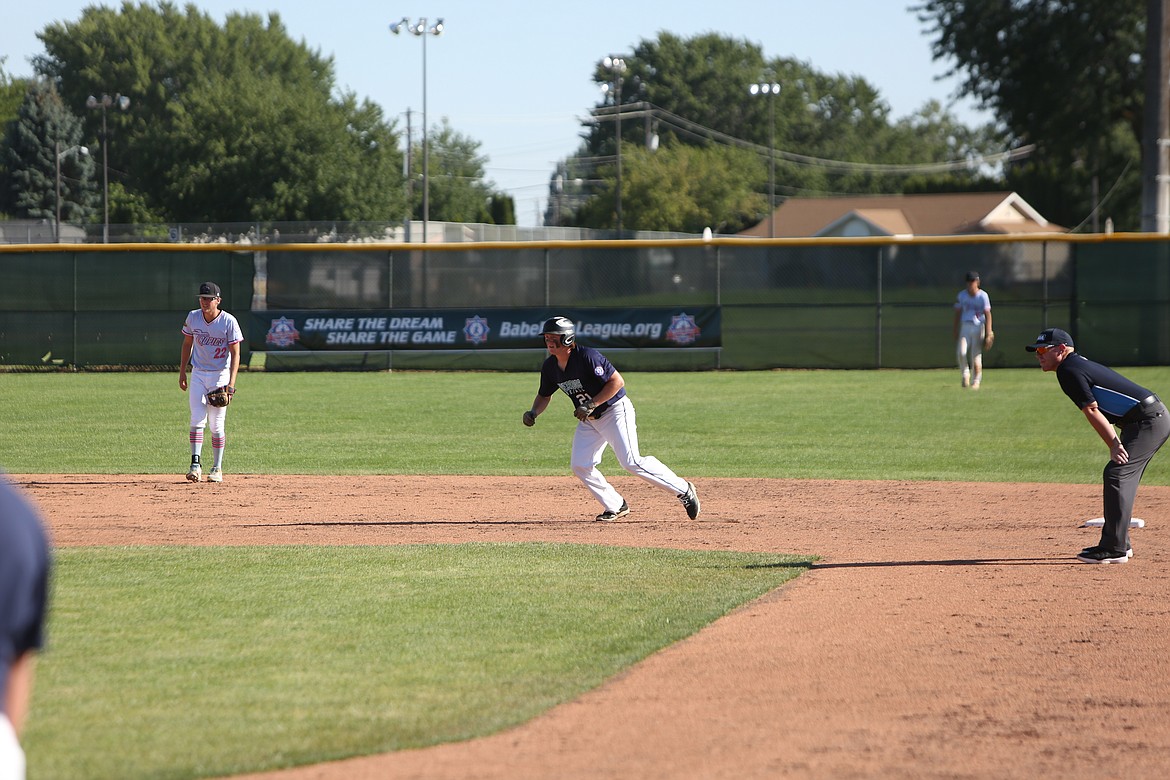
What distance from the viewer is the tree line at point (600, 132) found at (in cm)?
4131

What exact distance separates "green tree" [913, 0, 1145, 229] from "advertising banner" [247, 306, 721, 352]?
19956 millimetres

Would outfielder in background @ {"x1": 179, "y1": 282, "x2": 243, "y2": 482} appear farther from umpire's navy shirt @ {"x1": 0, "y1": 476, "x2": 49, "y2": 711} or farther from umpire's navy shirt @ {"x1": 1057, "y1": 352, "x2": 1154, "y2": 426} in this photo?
umpire's navy shirt @ {"x1": 0, "y1": 476, "x2": 49, "y2": 711}

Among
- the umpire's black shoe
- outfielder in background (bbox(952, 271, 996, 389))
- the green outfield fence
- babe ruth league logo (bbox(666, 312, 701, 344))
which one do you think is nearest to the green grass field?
the umpire's black shoe

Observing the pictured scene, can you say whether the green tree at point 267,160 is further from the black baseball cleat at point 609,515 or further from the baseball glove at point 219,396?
the black baseball cleat at point 609,515

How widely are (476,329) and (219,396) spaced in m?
14.6

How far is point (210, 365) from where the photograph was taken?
41.8 feet

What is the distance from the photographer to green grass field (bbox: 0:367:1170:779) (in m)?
5.23

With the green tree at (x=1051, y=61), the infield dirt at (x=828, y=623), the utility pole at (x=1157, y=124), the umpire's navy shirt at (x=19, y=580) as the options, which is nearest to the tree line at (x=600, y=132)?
the green tree at (x=1051, y=61)

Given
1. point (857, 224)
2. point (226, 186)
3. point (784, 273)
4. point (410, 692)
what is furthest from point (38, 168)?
point (410, 692)

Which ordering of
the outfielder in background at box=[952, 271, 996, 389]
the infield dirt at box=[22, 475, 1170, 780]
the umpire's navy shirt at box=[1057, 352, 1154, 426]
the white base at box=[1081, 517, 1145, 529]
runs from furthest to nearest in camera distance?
the outfielder in background at box=[952, 271, 996, 389] → the white base at box=[1081, 517, 1145, 529] → the umpire's navy shirt at box=[1057, 352, 1154, 426] → the infield dirt at box=[22, 475, 1170, 780]

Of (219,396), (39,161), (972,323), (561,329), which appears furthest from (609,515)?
(39,161)

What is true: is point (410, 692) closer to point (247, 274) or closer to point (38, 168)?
point (247, 274)

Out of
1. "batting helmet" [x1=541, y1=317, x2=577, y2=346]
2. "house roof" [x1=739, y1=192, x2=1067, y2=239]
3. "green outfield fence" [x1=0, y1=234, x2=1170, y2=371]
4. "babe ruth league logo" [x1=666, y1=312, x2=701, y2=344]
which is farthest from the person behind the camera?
"house roof" [x1=739, y1=192, x2=1067, y2=239]

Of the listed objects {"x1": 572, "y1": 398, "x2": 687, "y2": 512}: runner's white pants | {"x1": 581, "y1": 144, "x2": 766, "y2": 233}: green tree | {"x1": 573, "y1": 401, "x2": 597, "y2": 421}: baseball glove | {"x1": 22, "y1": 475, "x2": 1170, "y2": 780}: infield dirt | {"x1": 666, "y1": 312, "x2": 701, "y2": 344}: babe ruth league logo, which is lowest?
{"x1": 22, "y1": 475, "x2": 1170, "y2": 780}: infield dirt
